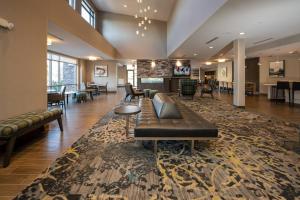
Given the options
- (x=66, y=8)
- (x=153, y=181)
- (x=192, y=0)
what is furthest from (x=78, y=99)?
(x=153, y=181)

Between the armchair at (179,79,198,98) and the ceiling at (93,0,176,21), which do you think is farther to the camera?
the ceiling at (93,0,176,21)

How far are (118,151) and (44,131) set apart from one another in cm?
227

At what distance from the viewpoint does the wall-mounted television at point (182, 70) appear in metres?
16.2

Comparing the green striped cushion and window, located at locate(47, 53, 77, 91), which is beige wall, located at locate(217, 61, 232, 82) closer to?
window, located at locate(47, 53, 77, 91)

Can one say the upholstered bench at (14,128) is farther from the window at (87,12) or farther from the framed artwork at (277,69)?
the framed artwork at (277,69)

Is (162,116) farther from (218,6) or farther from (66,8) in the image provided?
(66,8)

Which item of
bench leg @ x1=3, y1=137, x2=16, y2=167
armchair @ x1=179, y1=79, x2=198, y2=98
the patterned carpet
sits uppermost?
armchair @ x1=179, y1=79, x2=198, y2=98

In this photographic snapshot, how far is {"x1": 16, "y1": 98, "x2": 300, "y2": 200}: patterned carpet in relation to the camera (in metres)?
2.16

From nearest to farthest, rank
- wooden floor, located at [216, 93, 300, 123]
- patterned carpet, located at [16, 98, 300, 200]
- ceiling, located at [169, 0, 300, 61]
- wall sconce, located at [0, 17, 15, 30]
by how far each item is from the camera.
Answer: patterned carpet, located at [16, 98, 300, 200] → wall sconce, located at [0, 17, 15, 30] → ceiling, located at [169, 0, 300, 61] → wooden floor, located at [216, 93, 300, 123]

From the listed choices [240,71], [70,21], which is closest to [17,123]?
[70,21]

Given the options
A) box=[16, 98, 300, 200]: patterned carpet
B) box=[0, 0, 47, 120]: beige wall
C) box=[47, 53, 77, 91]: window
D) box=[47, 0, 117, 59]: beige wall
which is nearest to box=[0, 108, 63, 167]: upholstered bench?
box=[0, 0, 47, 120]: beige wall

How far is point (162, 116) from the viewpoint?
3.67 m

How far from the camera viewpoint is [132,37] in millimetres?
15578

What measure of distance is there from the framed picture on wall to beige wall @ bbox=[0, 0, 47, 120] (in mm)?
11135
